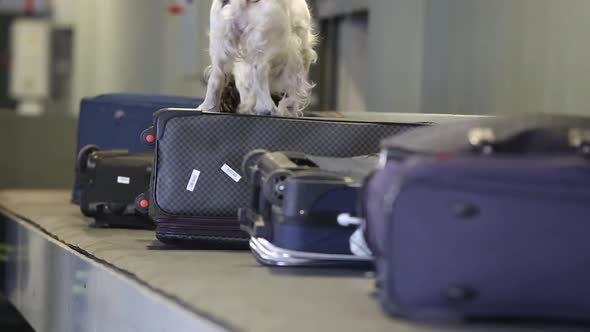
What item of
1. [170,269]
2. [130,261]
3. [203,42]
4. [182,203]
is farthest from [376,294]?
[203,42]

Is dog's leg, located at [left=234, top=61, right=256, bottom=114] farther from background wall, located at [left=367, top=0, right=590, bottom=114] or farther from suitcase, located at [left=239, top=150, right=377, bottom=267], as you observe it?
background wall, located at [left=367, top=0, right=590, bottom=114]

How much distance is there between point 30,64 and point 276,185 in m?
7.36

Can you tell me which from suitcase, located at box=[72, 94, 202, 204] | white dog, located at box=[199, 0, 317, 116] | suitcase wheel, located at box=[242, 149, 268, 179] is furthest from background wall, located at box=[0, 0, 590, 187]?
suitcase wheel, located at box=[242, 149, 268, 179]

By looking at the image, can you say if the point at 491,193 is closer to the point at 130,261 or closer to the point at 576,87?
the point at 130,261

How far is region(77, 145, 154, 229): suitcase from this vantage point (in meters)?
3.91

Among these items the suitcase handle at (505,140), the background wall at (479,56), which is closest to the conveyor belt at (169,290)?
the suitcase handle at (505,140)

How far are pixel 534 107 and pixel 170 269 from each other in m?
3.00

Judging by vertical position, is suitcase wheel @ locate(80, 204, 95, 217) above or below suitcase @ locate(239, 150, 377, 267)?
below

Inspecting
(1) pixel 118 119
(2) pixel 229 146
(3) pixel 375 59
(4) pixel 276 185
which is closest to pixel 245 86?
(2) pixel 229 146

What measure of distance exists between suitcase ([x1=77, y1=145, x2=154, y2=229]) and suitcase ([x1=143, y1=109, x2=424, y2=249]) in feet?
2.86

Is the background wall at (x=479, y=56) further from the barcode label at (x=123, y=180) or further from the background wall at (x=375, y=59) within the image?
the barcode label at (x=123, y=180)

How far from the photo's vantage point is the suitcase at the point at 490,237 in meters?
1.67

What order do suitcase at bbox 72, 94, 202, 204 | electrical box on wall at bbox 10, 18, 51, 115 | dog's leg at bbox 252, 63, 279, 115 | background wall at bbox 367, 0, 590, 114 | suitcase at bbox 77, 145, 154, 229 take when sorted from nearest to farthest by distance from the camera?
dog's leg at bbox 252, 63, 279, 115 < suitcase at bbox 77, 145, 154, 229 < background wall at bbox 367, 0, 590, 114 < suitcase at bbox 72, 94, 202, 204 < electrical box on wall at bbox 10, 18, 51, 115

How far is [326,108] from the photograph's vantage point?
8.93m
